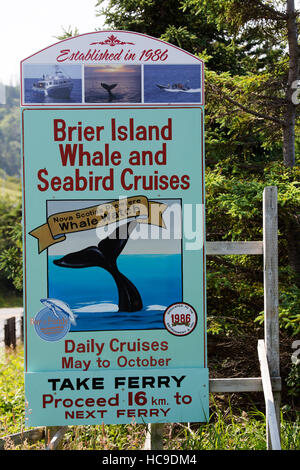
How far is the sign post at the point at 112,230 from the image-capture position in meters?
3.96

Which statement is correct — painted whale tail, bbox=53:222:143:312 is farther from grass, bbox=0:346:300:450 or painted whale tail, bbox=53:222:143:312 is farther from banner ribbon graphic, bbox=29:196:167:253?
grass, bbox=0:346:300:450

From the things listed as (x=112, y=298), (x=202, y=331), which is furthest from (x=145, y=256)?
(x=202, y=331)

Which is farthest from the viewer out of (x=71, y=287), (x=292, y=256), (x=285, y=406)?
(x=292, y=256)

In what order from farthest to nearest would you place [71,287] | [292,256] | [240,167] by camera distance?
[240,167] → [292,256] → [71,287]

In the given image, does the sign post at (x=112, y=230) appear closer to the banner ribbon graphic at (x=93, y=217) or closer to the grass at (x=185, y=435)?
the banner ribbon graphic at (x=93, y=217)

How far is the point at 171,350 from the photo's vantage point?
13.2 feet

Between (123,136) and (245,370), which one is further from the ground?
(123,136)

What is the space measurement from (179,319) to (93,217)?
111 cm

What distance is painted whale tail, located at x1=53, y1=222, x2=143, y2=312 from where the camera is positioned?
13.1ft

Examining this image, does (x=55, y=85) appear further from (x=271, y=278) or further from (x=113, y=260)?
(x=271, y=278)

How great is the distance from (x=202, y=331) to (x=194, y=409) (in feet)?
2.13

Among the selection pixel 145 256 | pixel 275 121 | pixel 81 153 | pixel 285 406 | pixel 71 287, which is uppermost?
pixel 275 121

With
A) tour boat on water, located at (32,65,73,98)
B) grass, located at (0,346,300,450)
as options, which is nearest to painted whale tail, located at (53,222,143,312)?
grass, located at (0,346,300,450)

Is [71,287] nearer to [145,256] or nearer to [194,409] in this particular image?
[145,256]
